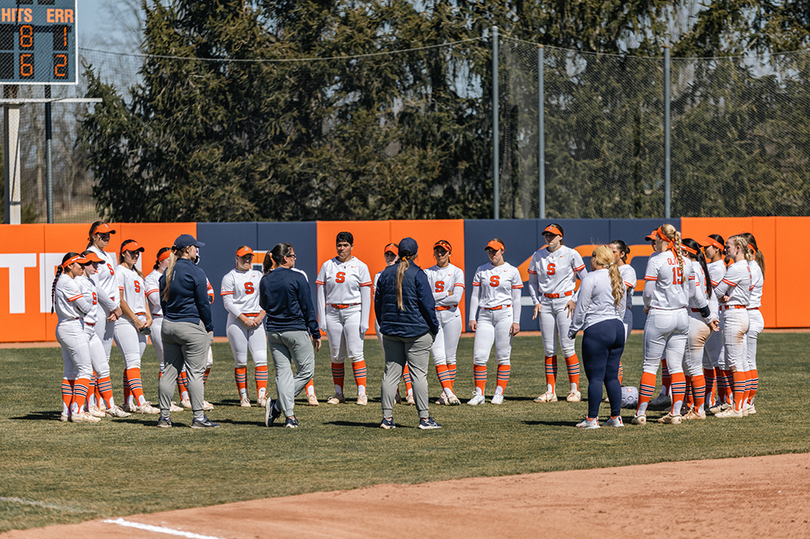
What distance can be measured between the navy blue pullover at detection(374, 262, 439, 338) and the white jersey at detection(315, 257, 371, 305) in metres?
1.91

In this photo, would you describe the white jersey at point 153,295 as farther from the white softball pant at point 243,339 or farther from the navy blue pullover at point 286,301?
the navy blue pullover at point 286,301

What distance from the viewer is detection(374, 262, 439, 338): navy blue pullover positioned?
9.53 metres

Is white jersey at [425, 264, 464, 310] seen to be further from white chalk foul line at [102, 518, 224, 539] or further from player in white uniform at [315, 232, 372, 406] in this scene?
white chalk foul line at [102, 518, 224, 539]

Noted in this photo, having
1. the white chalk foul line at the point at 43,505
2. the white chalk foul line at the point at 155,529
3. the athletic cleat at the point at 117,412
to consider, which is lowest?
the white chalk foul line at the point at 155,529

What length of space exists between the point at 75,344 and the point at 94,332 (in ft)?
1.19

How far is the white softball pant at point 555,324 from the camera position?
11846 millimetres

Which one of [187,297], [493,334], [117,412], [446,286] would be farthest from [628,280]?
[117,412]

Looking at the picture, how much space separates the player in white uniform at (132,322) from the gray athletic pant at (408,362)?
119 inches

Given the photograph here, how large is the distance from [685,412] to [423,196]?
16428 mm

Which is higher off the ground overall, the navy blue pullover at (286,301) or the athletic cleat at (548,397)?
the navy blue pullover at (286,301)

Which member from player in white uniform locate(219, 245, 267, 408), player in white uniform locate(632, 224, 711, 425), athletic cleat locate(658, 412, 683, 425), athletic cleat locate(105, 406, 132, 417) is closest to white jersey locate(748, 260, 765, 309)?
player in white uniform locate(632, 224, 711, 425)

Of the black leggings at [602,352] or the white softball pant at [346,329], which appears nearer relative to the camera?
the black leggings at [602,352]

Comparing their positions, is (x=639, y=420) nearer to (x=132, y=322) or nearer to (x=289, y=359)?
(x=289, y=359)

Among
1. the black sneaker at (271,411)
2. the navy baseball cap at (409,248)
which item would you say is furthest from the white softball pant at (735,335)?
the black sneaker at (271,411)
